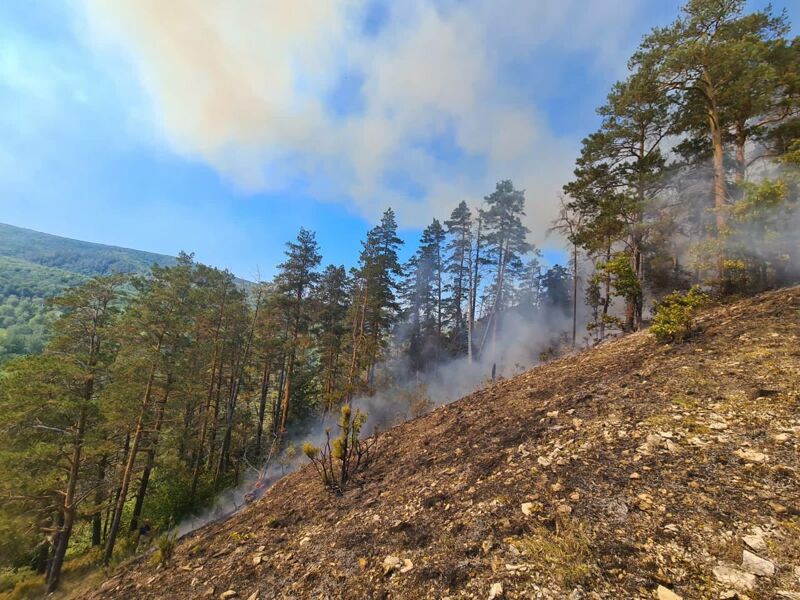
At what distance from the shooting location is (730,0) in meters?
9.78

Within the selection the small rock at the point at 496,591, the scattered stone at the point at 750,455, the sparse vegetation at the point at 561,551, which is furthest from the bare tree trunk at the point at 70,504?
the scattered stone at the point at 750,455

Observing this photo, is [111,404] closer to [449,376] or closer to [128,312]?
[128,312]

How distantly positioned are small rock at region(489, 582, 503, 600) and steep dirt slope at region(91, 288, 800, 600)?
12mm

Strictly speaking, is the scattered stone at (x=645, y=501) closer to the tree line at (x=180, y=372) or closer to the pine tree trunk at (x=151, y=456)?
the tree line at (x=180, y=372)

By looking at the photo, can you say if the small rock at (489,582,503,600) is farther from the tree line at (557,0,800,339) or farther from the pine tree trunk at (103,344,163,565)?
the pine tree trunk at (103,344,163,565)

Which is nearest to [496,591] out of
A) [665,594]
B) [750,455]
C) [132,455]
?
[665,594]

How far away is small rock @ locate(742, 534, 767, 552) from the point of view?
2418 millimetres

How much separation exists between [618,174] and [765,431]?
1347cm

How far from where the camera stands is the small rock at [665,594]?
220 centimetres

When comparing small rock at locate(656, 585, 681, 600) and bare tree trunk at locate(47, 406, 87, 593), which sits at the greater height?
small rock at locate(656, 585, 681, 600)

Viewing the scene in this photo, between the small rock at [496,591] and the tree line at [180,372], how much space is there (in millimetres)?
11996

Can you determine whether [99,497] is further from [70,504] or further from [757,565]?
[757,565]

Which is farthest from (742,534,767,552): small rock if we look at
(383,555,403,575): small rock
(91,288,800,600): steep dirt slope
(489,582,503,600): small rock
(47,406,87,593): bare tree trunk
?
(47,406,87,593): bare tree trunk

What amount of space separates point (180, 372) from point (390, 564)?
14334 millimetres
